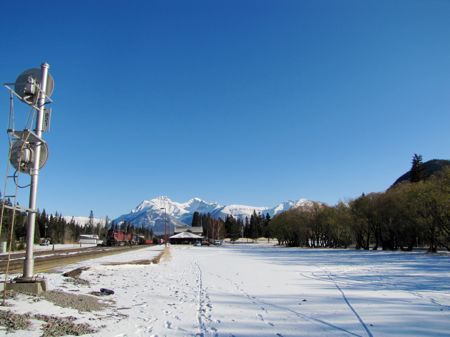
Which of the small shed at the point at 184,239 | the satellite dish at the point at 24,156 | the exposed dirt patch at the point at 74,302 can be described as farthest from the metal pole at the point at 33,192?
the small shed at the point at 184,239

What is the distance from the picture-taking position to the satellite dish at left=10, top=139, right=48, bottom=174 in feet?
33.0

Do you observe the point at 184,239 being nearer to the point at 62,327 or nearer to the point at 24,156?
the point at 24,156

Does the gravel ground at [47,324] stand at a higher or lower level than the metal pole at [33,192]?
lower

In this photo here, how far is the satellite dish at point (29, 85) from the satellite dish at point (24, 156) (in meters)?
1.19

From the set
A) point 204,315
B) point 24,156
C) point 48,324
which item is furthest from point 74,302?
point 24,156

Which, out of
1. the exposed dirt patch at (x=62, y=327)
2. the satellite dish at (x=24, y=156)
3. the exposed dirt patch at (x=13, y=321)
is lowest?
the exposed dirt patch at (x=62, y=327)

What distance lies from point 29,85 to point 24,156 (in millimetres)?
1955

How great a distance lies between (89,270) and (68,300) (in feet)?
42.2

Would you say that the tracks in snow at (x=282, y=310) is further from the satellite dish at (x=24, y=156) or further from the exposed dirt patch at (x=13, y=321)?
the satellite dish at (x=24, y=156)

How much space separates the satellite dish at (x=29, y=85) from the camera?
10.8m

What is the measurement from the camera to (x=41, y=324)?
771 centimetres

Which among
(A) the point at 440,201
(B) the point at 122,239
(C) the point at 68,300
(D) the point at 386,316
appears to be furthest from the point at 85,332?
(B) the point at 122,239

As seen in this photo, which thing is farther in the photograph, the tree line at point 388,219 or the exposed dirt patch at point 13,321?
the tree line at point 388,219

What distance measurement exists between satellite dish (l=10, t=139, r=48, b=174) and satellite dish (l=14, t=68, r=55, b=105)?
119 centimetres
